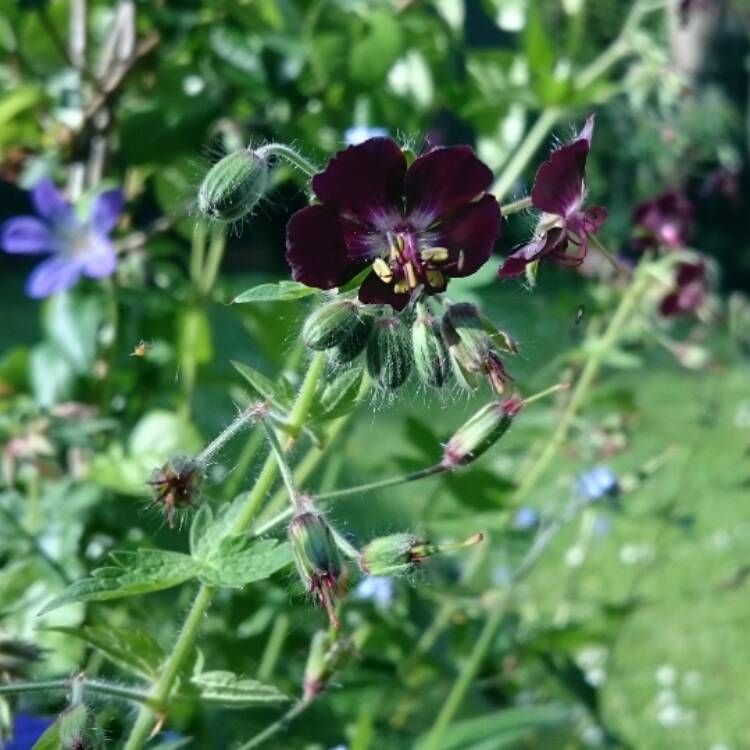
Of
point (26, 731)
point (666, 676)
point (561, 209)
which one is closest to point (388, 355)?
point (561, 209)

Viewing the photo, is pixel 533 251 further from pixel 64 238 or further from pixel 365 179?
pixel 64 238

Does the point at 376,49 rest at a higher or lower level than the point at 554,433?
higher

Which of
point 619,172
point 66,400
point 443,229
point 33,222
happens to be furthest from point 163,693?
point 619,172

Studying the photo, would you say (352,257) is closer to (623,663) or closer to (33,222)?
(33,222)

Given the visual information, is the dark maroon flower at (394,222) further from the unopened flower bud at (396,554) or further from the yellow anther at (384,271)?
the unopened flower bud at (396,554)

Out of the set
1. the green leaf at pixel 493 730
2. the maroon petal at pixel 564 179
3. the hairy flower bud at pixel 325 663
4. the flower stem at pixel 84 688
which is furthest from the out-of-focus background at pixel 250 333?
the maroon petal at pixel 564 179
